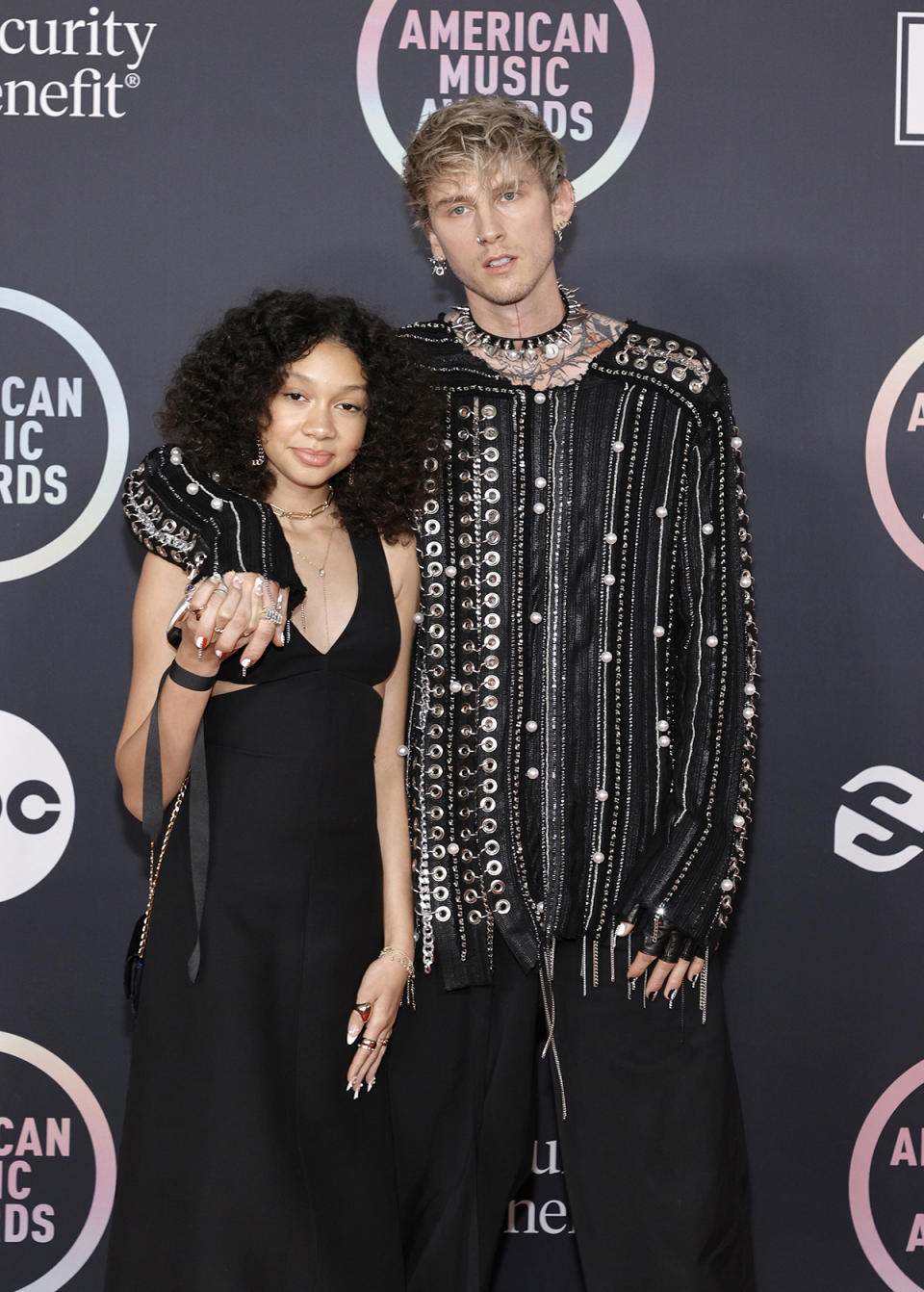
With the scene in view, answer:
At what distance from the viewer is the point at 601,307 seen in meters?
2.63

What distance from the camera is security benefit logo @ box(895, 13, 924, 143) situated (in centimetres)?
259

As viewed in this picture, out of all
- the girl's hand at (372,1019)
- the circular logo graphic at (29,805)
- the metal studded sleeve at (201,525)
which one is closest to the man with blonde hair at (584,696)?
the girl's hand at (372,1019)

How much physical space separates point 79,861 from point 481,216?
1398 mm

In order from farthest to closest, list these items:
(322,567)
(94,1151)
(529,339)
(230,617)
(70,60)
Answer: (94,1151) < (70,60) < (529,339) < (322,567) < (230,617)

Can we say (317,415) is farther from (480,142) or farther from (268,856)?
(268,856)

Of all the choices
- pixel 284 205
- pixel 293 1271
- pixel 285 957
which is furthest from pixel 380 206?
pixel 293 1271

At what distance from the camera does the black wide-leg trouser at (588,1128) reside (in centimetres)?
213

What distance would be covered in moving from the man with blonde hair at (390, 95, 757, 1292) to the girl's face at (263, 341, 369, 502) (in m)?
0.20

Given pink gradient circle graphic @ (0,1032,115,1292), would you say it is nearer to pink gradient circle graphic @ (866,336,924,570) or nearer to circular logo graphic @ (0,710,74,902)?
circular logo graphic @ (0,710,74,902)

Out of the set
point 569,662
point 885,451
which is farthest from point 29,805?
point 885,451

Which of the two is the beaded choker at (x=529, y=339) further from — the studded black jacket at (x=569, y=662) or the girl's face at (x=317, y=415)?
the girl's face at (x=317, y=415)

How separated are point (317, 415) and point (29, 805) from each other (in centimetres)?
110

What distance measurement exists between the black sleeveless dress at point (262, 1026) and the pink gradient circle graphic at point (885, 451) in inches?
45.7

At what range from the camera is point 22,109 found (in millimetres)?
2584
